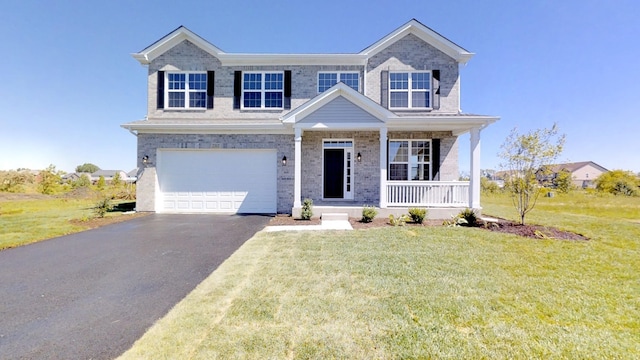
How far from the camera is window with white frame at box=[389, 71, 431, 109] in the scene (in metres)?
11.8

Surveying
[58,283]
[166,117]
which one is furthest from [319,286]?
[166,117]

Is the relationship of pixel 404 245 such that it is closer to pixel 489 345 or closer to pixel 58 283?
pixel 489 345

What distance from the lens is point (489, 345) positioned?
8.34ft

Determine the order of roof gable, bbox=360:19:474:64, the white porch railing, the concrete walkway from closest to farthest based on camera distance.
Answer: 1. the concrete walkway
2. the white porch railing
3. roof gable, bbox=360:19:474:64

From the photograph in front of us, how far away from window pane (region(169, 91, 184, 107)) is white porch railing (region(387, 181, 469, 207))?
10.4 metres

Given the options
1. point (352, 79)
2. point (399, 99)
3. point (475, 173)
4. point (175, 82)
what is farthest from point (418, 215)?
point (175, 82)

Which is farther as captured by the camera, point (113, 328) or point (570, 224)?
point (570, 224)

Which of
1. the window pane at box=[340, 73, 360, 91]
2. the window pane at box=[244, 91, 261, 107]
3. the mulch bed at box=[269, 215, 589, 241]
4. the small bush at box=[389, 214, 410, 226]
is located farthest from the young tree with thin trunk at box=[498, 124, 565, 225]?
the window pane at box=[244, 91, 261, 107]

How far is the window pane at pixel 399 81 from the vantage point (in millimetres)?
11930

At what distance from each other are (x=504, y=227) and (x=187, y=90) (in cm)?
1424

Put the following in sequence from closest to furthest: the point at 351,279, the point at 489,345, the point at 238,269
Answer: the point at 489,345 → the point at 351,279 → the point at 238,269

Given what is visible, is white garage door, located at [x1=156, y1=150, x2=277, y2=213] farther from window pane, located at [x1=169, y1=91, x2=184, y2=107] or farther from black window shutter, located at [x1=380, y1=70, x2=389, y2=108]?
black window shutter, located at [x1=380, y1=70, x2=389, y2=108]

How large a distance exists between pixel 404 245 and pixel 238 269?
383cm

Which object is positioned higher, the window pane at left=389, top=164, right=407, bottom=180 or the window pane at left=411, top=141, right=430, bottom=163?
the window pane at left=411, top=141, right=430, bottom=163
